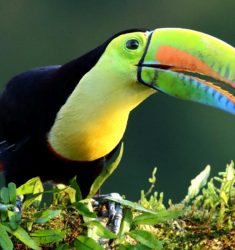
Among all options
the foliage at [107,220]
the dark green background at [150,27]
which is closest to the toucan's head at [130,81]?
the foliage at [107,220]

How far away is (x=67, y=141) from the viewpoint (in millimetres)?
2090

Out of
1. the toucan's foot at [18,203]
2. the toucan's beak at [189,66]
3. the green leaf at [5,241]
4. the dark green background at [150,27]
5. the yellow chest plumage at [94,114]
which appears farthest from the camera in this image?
the dark green background at [150,27]

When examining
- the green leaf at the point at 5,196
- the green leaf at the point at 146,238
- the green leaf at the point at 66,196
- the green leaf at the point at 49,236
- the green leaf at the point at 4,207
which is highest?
the green leaf at the point at 5,196

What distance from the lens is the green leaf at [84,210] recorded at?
1.69 m

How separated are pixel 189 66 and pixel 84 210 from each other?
0.38m

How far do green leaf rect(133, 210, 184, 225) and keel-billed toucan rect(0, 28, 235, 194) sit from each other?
0.24 m

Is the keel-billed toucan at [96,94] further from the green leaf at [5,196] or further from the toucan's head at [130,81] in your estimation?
the green leaf at [5,196]

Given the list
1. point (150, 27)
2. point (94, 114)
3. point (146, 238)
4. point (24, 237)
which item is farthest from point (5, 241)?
point (150, 27)

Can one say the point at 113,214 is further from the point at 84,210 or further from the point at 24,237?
the point at 24,237

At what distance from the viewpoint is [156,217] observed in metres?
1.72

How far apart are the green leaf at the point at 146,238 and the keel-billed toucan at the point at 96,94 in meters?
0.29

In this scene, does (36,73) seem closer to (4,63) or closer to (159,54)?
(159,54)

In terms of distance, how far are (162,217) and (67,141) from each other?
0.43 m

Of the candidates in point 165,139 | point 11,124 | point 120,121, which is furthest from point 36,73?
point 165,139
